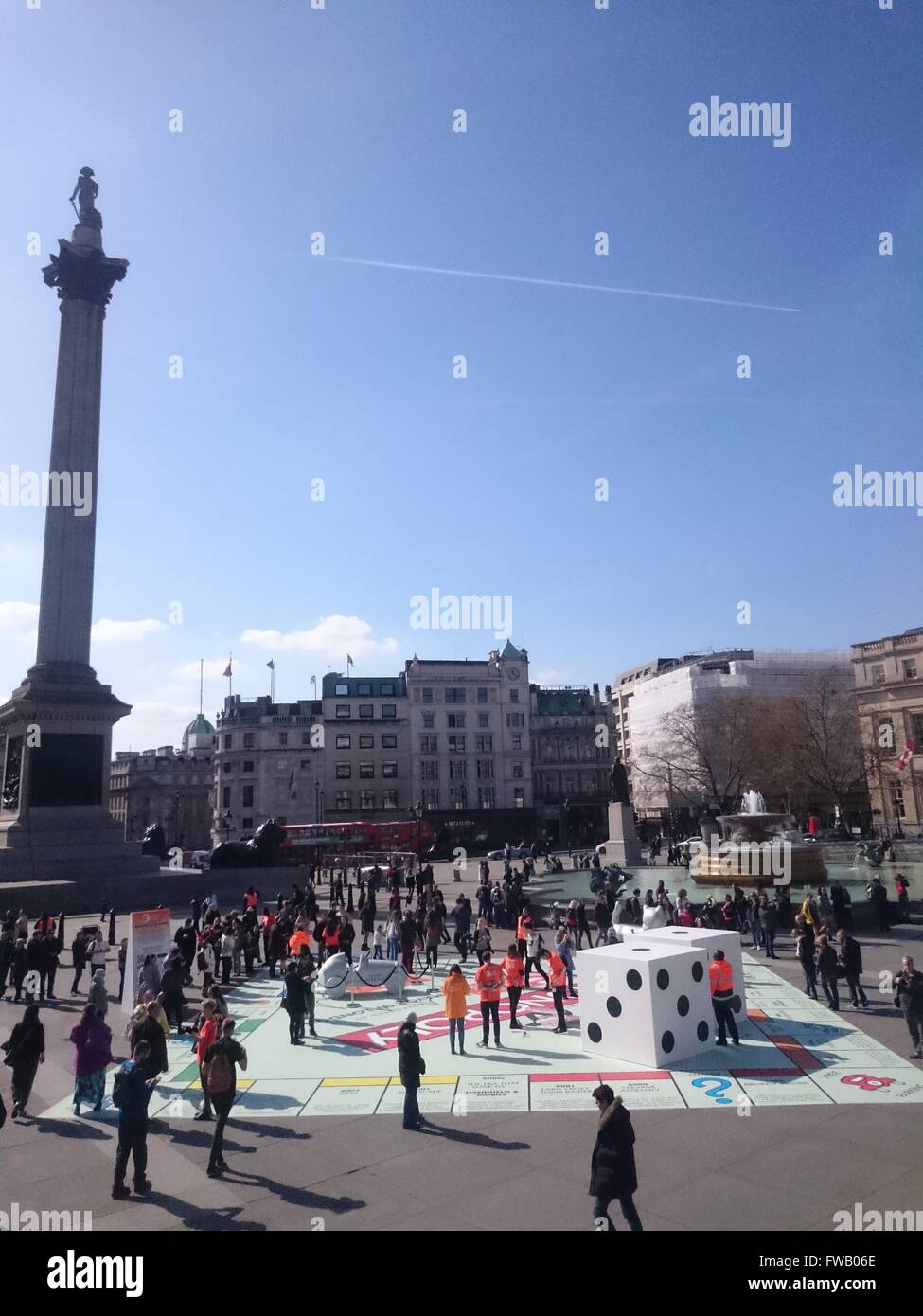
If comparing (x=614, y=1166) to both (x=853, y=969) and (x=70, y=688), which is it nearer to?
(x=853, y=969)

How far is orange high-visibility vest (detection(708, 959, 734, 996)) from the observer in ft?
46.5

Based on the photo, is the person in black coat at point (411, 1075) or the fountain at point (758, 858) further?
the fountain at point (758, 858)

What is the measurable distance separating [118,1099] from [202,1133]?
2.43 metres

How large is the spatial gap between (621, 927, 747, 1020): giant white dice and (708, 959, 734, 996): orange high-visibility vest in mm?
192

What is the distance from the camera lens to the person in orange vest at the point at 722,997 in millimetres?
14055

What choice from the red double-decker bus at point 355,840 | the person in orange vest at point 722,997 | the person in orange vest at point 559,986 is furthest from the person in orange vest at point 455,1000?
the red double-decker bus at point 355,840

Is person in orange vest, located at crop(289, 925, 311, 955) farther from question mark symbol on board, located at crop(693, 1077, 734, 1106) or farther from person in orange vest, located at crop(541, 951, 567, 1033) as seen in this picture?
question mark symbol on board, located at crop(693, 1077, 734, 1106)

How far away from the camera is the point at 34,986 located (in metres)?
19.3

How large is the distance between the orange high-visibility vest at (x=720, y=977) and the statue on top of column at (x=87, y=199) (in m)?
47.8

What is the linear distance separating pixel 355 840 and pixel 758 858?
29293mm

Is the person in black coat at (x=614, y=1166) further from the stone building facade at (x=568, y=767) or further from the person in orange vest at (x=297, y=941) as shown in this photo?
the stone building facade at (x=568, y=767)

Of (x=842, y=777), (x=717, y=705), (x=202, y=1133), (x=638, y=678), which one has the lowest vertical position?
(x=202, y=1133)

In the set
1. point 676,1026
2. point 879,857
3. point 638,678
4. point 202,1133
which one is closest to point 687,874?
point 879,857

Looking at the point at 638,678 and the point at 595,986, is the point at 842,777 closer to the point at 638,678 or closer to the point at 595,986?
the point at 638,678
